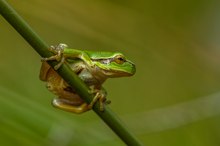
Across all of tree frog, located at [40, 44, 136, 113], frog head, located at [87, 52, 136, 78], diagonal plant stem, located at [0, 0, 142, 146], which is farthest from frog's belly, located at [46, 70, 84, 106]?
diagonal plant stem, located at [0, 0, 142, 146]

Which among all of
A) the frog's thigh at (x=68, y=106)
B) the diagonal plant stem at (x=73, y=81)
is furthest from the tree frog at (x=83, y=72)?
the diagonal plant stem at (x=73, y=81)

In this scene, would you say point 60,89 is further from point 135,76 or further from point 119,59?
point 135,76

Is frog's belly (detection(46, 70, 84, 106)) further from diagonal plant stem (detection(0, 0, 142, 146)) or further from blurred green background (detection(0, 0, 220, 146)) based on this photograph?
diagonal plant stem (detection(0, 0, 142, 146))

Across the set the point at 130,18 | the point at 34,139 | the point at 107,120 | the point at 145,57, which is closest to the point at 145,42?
the point at 145,57

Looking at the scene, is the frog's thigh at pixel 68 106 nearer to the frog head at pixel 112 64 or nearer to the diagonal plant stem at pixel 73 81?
the frog head at pixel 112 64

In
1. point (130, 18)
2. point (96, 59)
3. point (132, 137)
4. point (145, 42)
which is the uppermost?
point (130, 18)

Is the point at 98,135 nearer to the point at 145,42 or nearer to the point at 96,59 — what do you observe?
the point at 96,59

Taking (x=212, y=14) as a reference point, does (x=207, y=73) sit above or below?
below
